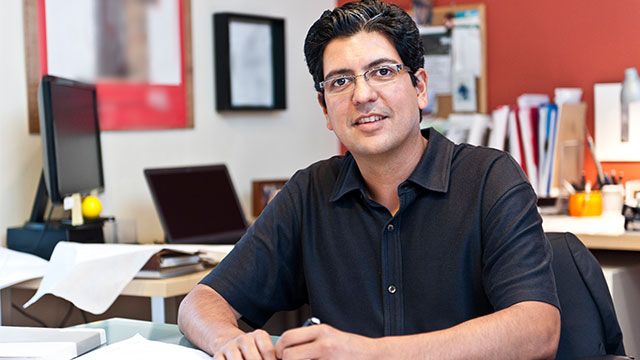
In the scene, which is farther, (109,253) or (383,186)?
(109,253)

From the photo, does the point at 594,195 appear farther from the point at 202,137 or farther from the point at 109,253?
the point at 109,253

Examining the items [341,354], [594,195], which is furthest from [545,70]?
[341,354]

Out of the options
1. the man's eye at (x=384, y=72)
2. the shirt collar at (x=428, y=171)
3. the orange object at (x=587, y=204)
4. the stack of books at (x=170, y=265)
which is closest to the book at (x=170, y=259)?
the stack of books at (x=170, y=265)

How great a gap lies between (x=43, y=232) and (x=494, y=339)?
168 centimetres

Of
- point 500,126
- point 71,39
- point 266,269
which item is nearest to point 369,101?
point 266,269

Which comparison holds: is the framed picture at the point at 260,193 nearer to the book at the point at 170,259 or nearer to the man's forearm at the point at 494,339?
the book at the point at 170,259

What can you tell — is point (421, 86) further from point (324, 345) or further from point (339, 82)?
point (324, 345)

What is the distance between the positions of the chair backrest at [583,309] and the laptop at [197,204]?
1649 mm

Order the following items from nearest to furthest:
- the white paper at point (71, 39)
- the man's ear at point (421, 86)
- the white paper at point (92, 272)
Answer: the man's ear at point (421, 86), the white paper at point (92, 272), the white paper at point (71, 39)

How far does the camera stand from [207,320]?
172 centimetres

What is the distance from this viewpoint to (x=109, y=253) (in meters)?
2.49

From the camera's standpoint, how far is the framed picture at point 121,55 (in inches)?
119

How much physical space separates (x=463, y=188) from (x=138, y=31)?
1.85 m

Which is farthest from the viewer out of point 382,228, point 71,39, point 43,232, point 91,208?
point 71,39
